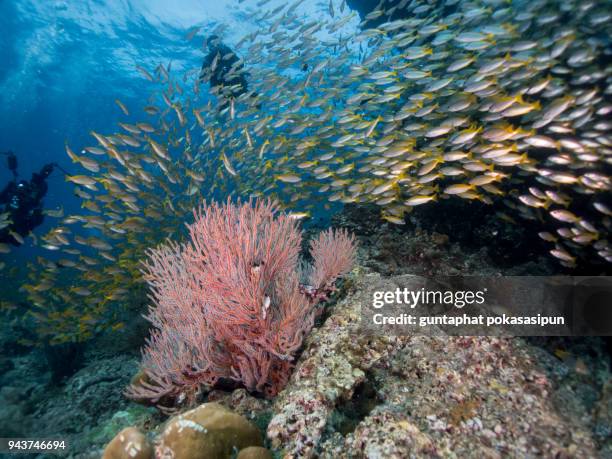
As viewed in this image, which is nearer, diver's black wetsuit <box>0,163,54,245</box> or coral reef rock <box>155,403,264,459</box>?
coral reef rock <box>155,403,264,459</box>

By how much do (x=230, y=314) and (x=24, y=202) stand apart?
949 centimetres

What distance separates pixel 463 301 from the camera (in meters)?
4.59

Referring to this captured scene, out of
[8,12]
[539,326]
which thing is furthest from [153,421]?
[8,12]

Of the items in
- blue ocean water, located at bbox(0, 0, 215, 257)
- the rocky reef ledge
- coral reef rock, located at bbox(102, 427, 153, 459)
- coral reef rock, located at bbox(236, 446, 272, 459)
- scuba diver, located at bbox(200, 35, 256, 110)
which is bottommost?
coral reef rock, located at bbox(102, 427, 153, 459)

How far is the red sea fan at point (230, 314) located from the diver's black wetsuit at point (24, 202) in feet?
26.7

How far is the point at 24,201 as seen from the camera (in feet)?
30.5

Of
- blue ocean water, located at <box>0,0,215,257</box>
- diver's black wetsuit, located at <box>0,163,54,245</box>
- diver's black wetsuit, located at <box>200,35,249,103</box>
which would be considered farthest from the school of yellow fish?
blue ocean water, located at <box>0,0,215,257</box>

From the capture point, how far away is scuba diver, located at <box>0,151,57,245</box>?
9156mm

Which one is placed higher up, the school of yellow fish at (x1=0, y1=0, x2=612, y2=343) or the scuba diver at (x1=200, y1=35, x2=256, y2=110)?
the scuba diver at (x1=200, y1=35, x2=256, y2=110)

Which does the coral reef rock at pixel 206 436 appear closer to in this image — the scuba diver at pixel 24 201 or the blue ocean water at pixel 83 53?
the scuba diver at pixel 24 201

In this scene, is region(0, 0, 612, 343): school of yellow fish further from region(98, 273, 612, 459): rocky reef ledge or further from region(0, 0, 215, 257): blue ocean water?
region(0, 0, 215, 257): blue ocean water

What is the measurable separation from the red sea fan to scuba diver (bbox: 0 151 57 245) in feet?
26.7

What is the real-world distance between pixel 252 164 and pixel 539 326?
31.6 feet

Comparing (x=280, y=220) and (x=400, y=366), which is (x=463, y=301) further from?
(x=280, y=220)
